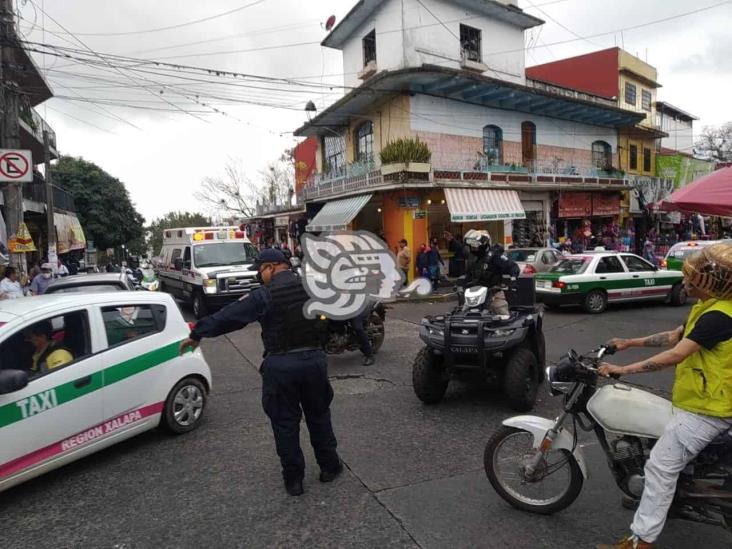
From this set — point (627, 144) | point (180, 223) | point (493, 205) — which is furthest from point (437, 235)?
point (180, 223)

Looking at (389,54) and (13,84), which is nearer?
(13,84)

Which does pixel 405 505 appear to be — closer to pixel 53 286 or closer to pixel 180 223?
pixel 53 286

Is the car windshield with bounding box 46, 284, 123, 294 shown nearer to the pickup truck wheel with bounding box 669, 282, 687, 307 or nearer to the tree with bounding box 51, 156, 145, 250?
the pickup truck wheel with bounding box 669, 282, 687, 307

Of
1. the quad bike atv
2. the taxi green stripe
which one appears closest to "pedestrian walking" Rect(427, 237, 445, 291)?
the quad bike atv

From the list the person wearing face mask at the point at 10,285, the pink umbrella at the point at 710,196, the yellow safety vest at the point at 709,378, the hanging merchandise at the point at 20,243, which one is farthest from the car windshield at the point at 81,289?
the pink umbrella at the point at 710,196

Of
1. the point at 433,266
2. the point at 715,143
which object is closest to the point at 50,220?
the point at 433,266

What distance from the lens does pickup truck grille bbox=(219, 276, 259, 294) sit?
473 inches

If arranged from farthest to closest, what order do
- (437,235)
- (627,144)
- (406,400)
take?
(627,144) < (437,235) < (406,400)

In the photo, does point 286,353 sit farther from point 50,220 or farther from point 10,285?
point 50,220

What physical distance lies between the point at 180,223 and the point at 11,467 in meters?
77.6

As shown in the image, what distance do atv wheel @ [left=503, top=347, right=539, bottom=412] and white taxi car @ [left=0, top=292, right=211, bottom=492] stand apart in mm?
3138

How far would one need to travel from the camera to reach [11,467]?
343 centimetres

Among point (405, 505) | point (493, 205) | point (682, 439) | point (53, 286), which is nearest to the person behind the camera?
point (682, 439)

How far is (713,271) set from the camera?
2.45 metres
